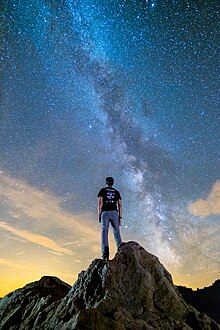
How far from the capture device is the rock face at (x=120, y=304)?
588cm

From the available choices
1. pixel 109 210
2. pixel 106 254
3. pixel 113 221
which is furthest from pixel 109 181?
pixel 106 254

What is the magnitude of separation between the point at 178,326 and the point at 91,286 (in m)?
2.07

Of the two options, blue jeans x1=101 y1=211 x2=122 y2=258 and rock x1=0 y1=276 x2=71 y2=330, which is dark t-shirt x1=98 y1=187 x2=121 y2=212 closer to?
blue jeans x1=101 y1=211 x2=122 y2=258

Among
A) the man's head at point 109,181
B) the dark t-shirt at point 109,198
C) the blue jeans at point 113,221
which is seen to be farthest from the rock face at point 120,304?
the man's head at point 109,181

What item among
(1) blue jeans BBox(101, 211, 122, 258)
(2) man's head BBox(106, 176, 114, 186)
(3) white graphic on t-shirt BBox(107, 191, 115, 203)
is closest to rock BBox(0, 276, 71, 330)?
(1) blue jeans BBox(101, 211, 122, 258)

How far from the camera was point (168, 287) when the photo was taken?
7250mm

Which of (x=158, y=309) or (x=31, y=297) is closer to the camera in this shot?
(x=158, y=309)

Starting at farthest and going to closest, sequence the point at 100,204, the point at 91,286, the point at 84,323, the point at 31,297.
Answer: the point at 100,204 < the point at 31,297 < the point at 91,286 < the point at 84,323

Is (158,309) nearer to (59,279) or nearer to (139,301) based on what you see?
(139,301)

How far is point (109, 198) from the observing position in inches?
368

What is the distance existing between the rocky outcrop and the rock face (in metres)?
47.6

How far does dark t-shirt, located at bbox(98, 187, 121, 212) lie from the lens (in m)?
9.33

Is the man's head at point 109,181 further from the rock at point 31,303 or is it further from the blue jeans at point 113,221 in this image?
the rock at point 31,303

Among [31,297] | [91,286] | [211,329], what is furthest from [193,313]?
[31,297]
